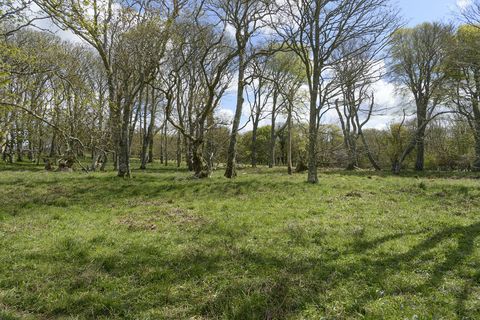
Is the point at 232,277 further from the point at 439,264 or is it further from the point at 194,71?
the point at 194,71

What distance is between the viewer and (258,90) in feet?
123

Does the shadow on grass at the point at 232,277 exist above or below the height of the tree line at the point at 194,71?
below

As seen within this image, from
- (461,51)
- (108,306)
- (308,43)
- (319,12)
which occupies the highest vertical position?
(319,12)

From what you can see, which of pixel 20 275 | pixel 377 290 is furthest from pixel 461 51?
pixel 20 275

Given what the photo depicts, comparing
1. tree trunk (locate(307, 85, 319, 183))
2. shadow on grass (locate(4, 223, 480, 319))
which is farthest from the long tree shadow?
tree trunk (locate(307, 85, 319, 183))

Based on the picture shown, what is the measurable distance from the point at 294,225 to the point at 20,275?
6.59 meters

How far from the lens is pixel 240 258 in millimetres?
6699

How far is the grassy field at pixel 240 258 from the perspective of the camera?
194 inches

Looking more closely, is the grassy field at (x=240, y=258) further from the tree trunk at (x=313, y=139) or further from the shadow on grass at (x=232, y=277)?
the tree trunk at (x=313, y=139)

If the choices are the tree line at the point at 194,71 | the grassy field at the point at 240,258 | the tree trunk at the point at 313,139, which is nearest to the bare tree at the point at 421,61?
the tree line at the point at 194,71

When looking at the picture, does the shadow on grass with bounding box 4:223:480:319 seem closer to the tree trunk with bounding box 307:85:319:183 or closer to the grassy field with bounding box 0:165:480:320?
the grassy field with bounding box 0:165:480:320

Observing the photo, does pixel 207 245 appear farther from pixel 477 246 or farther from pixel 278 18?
pixel 278 18

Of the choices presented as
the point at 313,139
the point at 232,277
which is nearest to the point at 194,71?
the point at 313,139

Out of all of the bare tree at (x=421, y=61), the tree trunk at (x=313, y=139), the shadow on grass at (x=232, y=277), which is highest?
the bare tree at (x=421, y=61)
